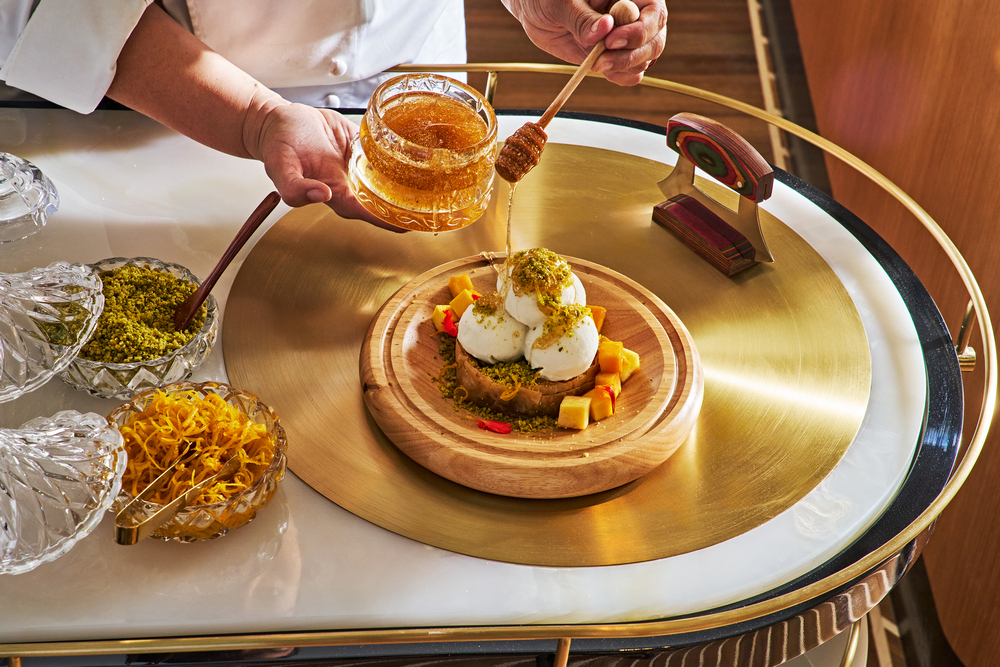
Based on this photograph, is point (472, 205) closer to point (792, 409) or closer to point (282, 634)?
point (792, 409)

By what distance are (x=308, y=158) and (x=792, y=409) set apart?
2.55 feet

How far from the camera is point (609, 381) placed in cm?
102

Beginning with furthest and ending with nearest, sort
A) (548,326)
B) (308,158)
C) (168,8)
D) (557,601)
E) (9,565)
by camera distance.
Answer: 1. (168,8)
2. (308,158)
3. (548,326)
4. (557,601)
5. (9,565)

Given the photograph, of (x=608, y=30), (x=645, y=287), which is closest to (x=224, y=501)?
(x=645, y=287)

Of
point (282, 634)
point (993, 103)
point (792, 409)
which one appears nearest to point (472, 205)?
point (792, 409)

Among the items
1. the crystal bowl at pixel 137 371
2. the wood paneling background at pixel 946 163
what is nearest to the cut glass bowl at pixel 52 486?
the crystal bowl at pixel 137 371

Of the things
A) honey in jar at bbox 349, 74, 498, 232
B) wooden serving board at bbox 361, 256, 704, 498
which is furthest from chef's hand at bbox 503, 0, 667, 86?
wooden serving board at bbox 361, 256, 704, 498

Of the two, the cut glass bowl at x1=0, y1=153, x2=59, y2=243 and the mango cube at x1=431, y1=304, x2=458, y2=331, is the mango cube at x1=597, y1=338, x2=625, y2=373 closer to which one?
the mango cube at x1=431, y1=304, x2=458, y2=331

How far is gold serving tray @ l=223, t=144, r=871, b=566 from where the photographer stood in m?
0.92

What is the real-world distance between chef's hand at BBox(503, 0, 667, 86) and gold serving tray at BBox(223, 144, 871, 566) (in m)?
0.17

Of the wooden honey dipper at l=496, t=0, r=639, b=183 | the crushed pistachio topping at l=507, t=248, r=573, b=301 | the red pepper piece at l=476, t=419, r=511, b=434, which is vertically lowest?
the red pepper piece at l=476, t=419, r=511, b=434

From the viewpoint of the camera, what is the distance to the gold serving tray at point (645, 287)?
0.92m

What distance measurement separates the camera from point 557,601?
84 cm

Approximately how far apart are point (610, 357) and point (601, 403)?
6 cm
